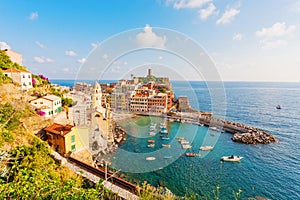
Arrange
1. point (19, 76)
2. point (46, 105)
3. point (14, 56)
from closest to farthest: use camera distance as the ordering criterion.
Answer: point (46, 105) → point (19, 76) → point (14, 56)

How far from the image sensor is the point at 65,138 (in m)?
5.81

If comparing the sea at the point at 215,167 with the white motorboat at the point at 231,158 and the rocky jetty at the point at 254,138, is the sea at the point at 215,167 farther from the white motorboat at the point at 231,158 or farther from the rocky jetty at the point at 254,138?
the rocky jetty at the point at 254,138

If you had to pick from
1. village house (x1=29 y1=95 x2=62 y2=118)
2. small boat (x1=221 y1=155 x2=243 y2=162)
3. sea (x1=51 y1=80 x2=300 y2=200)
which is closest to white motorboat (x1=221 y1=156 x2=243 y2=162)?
small boat (x1=221 y1=155 x2=243 y2=162)

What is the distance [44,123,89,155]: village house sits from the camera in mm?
5879

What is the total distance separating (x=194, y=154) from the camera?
8648 mm

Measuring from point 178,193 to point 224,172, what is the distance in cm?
313

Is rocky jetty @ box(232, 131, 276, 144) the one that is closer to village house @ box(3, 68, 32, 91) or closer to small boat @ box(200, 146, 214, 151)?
small boat @ box(200, 146, 214, 151)

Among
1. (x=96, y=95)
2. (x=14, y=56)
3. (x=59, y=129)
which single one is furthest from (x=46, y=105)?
(x=14, y=56)

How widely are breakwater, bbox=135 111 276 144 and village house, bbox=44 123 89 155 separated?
11.1 m

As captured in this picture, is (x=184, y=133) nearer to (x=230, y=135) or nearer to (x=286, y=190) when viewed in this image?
(x=230, y=135)

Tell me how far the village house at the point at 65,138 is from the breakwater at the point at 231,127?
11.1 metres

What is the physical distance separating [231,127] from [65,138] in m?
13.7

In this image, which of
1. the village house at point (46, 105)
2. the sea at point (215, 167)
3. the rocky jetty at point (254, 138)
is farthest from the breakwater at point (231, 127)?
the village house at point (46, 105)

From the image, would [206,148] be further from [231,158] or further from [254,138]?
[254,138]
